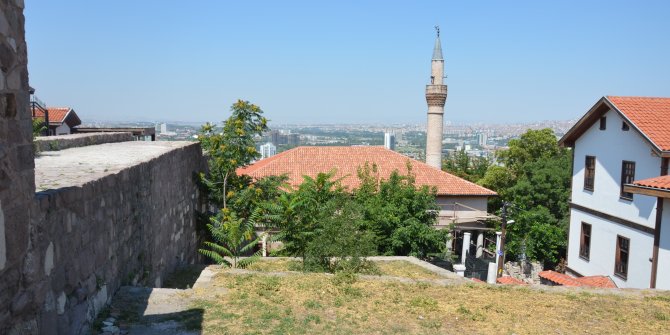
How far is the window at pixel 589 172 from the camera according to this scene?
18047 mm

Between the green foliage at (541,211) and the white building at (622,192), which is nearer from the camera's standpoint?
the white building at (622,192)

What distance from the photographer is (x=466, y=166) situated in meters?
50.3

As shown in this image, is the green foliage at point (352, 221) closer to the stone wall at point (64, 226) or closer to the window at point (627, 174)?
the stone wall at point (64, 226)

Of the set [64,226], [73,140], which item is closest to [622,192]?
[73,140]

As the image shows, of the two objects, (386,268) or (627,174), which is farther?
(627,174)

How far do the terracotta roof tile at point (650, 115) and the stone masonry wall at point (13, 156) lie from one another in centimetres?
1545

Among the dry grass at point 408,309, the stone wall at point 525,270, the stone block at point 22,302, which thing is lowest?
the stone wall at point 525,270

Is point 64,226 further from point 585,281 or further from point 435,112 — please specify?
point 435,112

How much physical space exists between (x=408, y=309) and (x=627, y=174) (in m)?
12.8

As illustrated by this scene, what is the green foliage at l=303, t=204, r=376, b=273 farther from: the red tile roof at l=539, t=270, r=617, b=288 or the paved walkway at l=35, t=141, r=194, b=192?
the red tile roof at l=539, t=270, r=617, b=288

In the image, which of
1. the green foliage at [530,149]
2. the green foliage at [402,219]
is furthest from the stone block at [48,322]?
the green foliage at [530,149]

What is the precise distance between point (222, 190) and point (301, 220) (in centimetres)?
192

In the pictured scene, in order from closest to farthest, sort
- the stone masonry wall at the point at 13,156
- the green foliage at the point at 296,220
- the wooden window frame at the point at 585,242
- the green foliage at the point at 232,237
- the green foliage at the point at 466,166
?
the stone masonry wall at the point at 13,156
the green foliage at the point at 232,237
the green foliage at the point at 296,220
the wooden window frame at the point at 585,242
the green foliage at the point at 466,166

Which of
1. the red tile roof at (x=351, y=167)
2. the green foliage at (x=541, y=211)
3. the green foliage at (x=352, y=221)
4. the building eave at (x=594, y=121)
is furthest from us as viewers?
the green foliage at (x=541, y=211)
